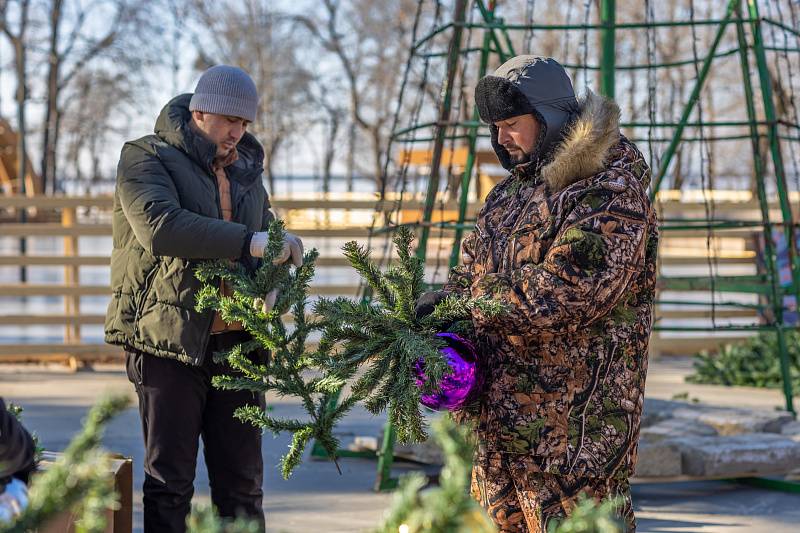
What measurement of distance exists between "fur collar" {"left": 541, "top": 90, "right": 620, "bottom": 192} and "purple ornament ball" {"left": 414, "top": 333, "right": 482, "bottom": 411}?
16.7 inches

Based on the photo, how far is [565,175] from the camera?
8.14 ft

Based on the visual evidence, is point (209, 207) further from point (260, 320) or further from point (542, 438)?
point (542, 438)

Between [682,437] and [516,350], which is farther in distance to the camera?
[682,437]

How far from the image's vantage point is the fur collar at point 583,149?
246cm

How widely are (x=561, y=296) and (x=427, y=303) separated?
374 millimetres

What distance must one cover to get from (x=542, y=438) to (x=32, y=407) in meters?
6.17

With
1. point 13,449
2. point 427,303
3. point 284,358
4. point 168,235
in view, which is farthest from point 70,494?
point 168,235

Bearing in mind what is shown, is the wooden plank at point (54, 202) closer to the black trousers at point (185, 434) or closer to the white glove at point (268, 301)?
the black trousers at point (185, 434)

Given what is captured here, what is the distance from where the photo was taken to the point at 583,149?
246 cm

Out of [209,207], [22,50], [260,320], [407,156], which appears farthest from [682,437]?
[22,50]

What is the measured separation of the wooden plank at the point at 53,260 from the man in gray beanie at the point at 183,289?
740 cm

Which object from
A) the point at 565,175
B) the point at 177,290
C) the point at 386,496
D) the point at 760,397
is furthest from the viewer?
the point at 760,397

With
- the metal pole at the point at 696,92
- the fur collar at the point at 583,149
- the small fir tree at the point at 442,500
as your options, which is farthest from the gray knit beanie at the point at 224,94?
the metal pole at the point at 696,92

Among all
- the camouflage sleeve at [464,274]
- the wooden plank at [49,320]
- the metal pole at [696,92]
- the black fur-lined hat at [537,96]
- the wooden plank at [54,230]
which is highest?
the metal pole at [696,92]
